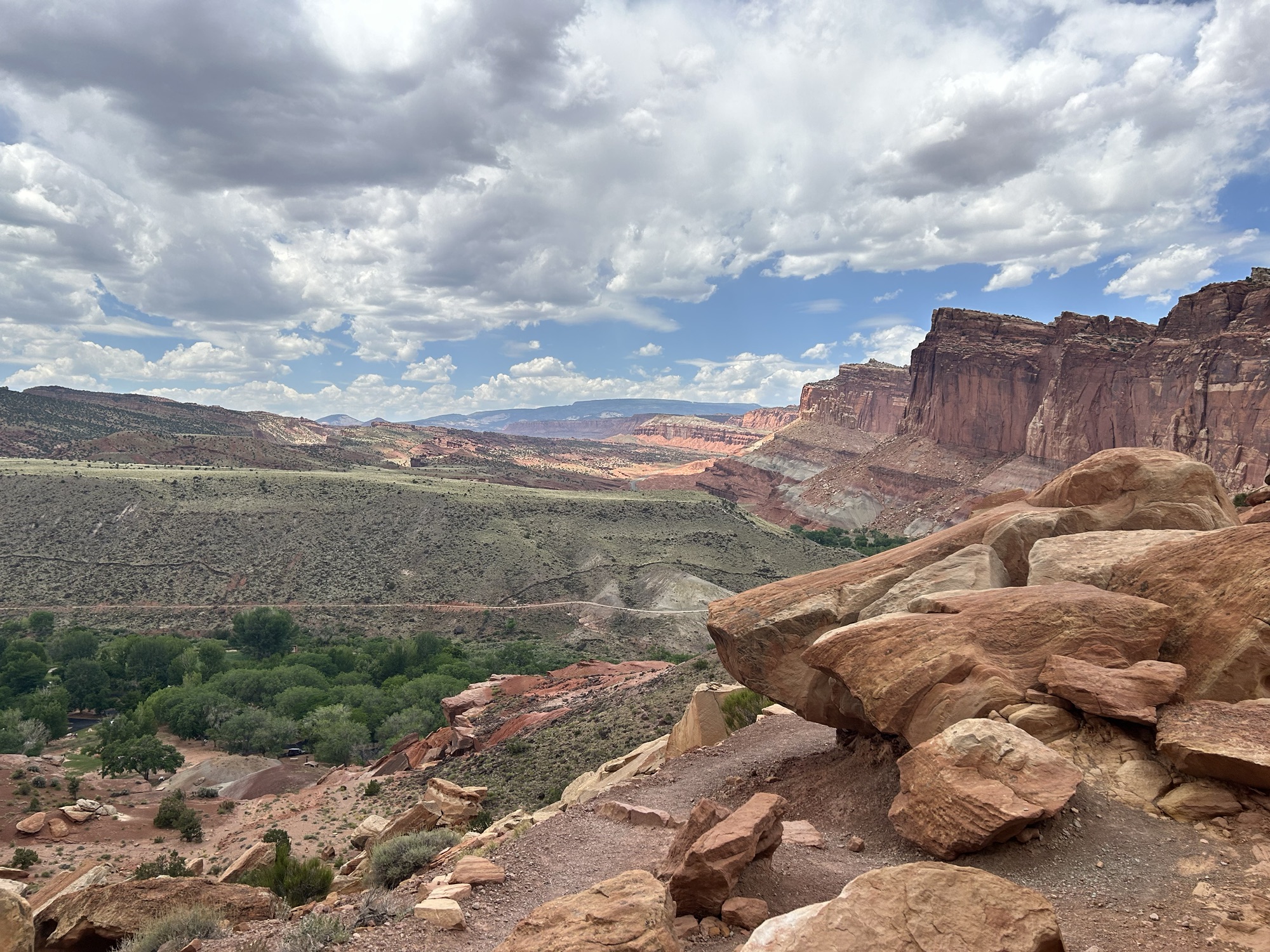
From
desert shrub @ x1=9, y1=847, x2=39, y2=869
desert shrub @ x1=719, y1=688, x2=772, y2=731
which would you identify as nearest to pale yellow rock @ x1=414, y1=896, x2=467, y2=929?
desert shrub @ x1=719, y1=688, x2=772, y2=731

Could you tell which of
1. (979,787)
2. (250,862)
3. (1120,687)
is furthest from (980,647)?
(250,862)

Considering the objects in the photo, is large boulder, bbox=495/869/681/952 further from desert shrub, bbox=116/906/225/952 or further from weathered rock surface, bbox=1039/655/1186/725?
desert shrub, bbox=116/906/225/952

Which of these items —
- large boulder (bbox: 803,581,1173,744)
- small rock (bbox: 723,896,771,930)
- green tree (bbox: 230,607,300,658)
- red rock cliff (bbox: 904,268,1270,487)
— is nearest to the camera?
small rock (bbox: 723,896,771,930)

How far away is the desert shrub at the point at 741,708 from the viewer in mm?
20984

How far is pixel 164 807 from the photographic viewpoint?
101 ft

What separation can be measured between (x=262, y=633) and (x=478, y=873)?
211 feet

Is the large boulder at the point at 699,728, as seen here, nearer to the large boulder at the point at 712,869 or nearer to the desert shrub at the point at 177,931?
the large boulder at the point at 712,869

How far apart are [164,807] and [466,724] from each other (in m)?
13.0

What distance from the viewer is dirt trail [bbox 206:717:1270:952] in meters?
7.37

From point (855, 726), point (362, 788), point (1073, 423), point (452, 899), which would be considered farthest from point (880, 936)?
point (1073, 423)

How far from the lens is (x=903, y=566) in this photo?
15.7 meters

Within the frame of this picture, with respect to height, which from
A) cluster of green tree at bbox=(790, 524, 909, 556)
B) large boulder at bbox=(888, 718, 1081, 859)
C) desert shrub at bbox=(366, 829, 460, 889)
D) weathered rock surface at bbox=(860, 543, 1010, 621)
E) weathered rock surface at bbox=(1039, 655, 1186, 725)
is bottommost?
cluster of green tree at bbox=(790, 524, 909, 556)

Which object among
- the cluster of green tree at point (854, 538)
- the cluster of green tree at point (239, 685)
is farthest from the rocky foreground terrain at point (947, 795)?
the cluster of green tree at point (854, 538)

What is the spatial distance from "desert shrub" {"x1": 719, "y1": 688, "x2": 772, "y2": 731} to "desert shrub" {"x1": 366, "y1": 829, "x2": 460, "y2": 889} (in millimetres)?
9049
